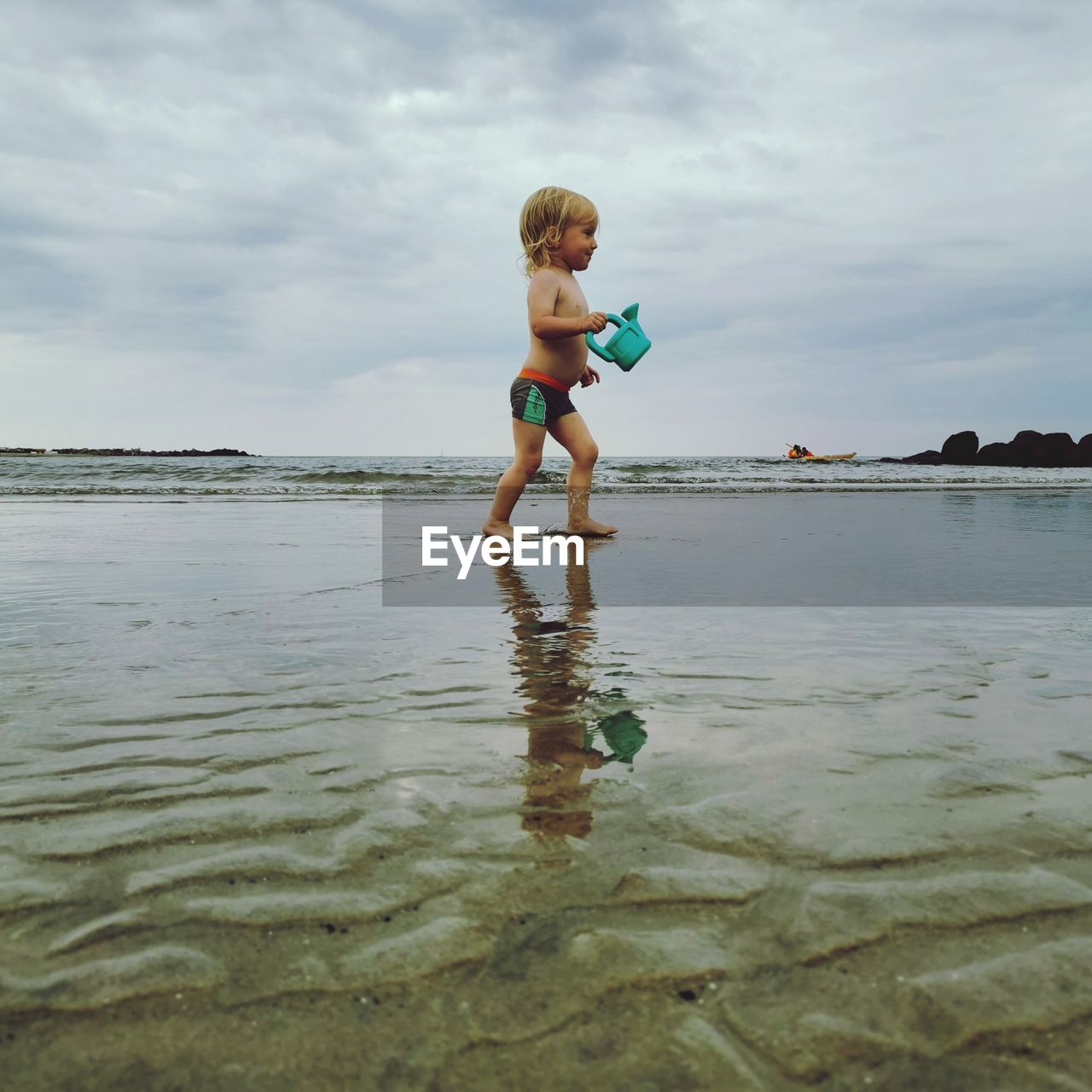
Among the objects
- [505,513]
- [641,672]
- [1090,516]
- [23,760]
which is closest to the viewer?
[23,760]

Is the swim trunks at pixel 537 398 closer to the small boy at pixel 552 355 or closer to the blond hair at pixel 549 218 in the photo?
the small boy at pixel 552 355

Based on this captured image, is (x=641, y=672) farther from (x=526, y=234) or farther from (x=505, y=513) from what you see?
(x=526, y=234)

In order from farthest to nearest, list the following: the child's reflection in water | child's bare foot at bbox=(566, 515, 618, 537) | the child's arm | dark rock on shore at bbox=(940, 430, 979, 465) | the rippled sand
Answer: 1. dark rock on shore at bbox=(940, 430, 979, 465)
2. child's bare foot at bbox=(566, 515, 618, 537)
3. the child's arm
4. the child's reflection in water
5. the rippled sand

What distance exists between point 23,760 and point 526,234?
17.8 ft

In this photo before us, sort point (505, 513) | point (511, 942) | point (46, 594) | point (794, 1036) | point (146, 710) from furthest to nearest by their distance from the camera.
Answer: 1. point (505, 513)
2. point (46, 594)
3. point (146, 710)
4. point (511, 942)
5. point (794, 1036)

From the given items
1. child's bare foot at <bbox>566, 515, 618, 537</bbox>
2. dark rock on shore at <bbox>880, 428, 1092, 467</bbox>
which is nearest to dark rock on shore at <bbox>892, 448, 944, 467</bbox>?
dark rock on shore at <bbox>880, 428, 1092, 467</bbox>

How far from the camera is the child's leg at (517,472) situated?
19.9ft

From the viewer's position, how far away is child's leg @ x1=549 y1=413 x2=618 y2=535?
20.7 feet

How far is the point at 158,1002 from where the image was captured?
0.90 m

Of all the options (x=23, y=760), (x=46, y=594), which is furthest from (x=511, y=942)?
(x=46, y=594)

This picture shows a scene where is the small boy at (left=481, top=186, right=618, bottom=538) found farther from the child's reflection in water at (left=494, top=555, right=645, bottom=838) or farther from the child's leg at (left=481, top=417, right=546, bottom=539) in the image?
the child's reflection in water at (left=494, top=555, right=645, bottom=838)

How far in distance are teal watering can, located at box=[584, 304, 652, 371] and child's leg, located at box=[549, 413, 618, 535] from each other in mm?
623

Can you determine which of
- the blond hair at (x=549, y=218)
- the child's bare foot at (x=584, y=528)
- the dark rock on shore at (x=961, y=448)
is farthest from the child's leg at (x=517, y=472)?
the dark rock on shore at (x=961, y=448)
